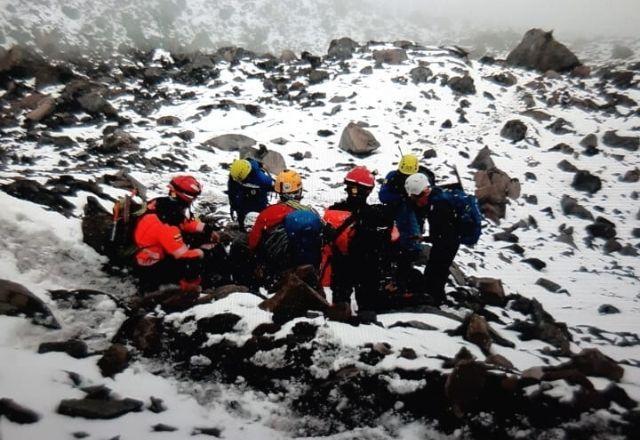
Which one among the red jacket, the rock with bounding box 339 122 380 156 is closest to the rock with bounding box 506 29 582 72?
the rock with bounding box 339 122 380 156

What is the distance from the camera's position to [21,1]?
90.9 ft

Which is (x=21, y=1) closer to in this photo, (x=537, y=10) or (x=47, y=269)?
(x=47, y=269)

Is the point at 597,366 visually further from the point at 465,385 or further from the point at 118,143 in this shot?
the point at 118,143

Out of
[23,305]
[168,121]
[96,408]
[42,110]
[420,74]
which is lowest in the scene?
[96,408]

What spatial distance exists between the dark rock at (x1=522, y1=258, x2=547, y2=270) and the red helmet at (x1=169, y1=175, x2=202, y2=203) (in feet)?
23.0

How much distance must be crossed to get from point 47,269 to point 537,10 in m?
67.8

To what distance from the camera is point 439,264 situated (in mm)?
5488

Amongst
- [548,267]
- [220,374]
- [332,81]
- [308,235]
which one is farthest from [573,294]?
[332,81]

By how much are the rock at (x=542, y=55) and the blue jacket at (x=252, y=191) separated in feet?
59.5

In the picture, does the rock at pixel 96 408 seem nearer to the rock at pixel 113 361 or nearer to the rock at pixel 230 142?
the rock at pixel 113 361

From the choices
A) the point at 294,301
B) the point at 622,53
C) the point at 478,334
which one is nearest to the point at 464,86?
the point at 478,334

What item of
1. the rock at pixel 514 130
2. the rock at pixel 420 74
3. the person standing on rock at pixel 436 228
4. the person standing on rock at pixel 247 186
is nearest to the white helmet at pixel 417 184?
the person standing on rock at pixel 436 228

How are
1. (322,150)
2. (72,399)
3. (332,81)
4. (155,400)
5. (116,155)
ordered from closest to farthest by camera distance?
(72,399) → (155,400) → (116,155) → (322,150) → (332,81)

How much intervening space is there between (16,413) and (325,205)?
7.92 metres
